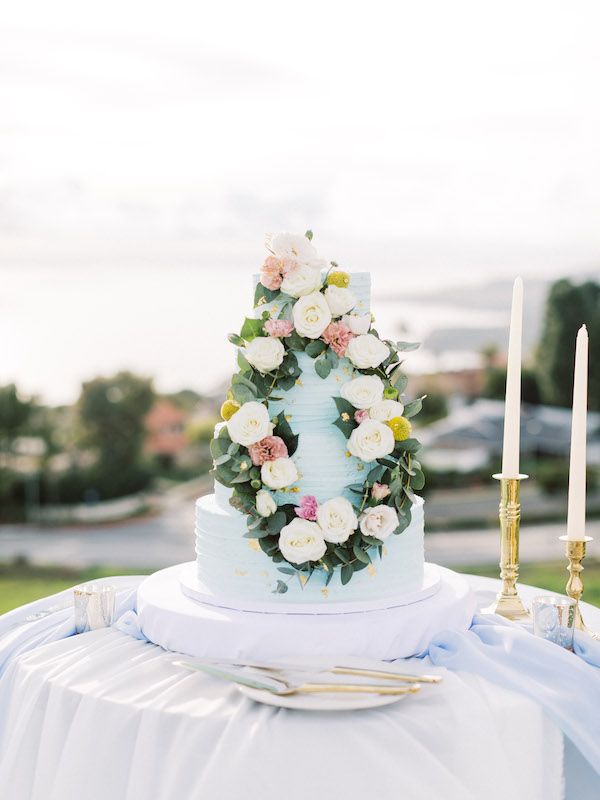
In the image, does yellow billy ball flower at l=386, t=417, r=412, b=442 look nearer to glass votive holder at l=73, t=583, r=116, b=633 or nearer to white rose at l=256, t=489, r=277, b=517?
white rose at l=256, t=489, r=277, b=517

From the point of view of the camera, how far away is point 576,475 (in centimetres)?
319

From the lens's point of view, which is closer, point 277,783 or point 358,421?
point 277,783

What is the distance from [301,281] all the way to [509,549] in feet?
4.04

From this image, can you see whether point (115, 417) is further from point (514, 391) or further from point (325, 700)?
point (325, 700)

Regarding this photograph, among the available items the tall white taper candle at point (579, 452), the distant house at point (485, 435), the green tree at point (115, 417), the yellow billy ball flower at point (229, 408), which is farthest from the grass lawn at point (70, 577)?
the yellow billy ball flower at point (229, 408)

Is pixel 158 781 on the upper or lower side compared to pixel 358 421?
lower

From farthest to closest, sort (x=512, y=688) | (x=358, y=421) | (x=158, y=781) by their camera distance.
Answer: (x=358, y=421)
(x=512, y=688)
(x=158, y=781)

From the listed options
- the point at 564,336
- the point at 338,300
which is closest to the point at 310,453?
the point at 338,300

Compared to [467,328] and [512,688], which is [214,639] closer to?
[512,688]

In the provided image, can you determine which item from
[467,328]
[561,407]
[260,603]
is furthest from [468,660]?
[561,407]

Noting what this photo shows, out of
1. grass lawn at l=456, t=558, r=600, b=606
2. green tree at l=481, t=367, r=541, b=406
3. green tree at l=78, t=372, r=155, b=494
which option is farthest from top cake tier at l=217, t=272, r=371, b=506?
green tree at l=481, t=367, r=541, b=406

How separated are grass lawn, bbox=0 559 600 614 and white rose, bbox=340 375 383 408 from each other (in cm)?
827

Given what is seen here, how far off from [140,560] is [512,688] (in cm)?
1104

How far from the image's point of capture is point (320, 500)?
3.07m
